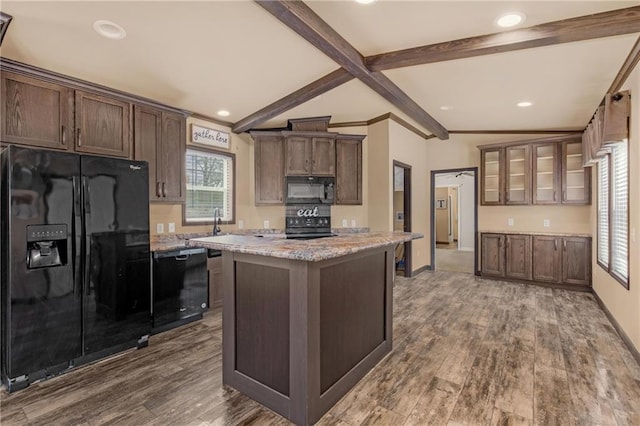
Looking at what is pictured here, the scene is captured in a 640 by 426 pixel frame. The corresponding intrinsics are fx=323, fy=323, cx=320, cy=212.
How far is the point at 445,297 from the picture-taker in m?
4.71

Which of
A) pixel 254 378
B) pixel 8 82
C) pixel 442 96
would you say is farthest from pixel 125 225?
pixel 442 96

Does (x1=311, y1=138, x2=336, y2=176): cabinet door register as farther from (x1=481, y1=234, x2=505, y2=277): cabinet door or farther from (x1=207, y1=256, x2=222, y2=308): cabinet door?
(x1=481, y1=234, x2=505, y2=277): cabinet door

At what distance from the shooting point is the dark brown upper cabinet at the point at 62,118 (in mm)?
2604

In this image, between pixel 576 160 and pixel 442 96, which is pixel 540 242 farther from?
pixel 442 96

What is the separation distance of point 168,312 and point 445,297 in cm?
368

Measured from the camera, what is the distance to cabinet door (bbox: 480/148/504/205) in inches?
224

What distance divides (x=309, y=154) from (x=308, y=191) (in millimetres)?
595

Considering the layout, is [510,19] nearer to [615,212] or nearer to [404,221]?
[615,212]

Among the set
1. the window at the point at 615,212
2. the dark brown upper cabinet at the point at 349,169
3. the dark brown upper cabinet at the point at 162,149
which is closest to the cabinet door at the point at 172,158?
the dark brown upper cabinet at the point at 162,149

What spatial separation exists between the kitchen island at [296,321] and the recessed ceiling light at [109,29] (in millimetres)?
1648

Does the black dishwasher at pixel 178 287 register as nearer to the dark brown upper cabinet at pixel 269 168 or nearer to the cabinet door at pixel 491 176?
the dark brown upper cabinet at pixel 269 168

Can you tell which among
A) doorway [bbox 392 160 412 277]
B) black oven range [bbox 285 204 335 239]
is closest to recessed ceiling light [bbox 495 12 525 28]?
black oven range [bbox 285 204 335 239]

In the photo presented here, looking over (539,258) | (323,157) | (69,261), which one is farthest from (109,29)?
→ (539,258)

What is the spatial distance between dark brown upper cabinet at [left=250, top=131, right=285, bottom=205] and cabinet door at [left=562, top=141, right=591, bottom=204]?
177 inches
